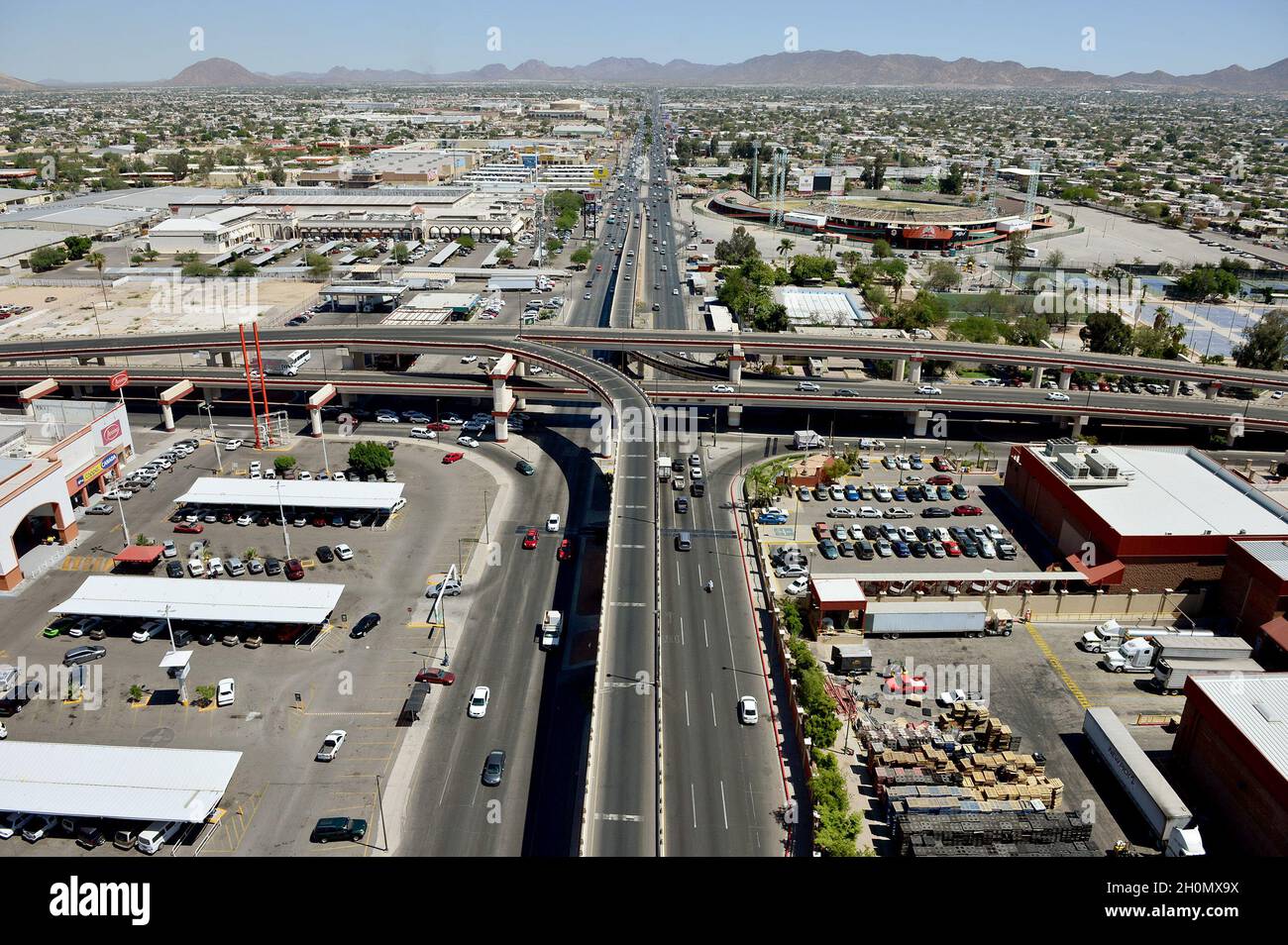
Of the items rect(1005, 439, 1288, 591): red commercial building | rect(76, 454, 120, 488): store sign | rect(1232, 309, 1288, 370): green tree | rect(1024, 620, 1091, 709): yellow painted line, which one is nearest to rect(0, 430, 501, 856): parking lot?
rect(76, 454, 120, 488): store sign

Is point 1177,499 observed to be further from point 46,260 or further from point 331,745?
point 46,260

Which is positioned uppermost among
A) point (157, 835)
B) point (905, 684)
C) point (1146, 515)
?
point (1146, 515)

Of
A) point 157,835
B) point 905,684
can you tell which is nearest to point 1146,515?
point 905,684

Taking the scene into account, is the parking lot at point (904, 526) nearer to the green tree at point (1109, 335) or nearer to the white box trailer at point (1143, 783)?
the white box trailer at point (1143, 783)

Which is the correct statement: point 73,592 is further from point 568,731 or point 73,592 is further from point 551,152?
point 551,152

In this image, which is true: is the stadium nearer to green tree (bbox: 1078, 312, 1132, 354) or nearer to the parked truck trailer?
green tree (bbox: 1078, 312, 1132, 354)

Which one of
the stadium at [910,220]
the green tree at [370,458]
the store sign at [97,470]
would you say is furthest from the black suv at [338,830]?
the stadium at [910,220]
